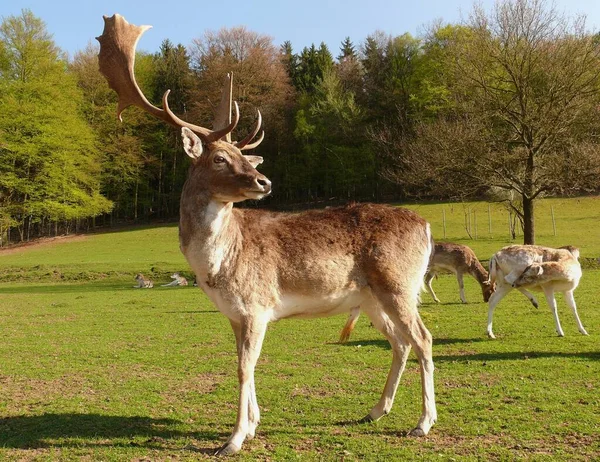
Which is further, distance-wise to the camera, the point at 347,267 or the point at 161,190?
the point at 161,190

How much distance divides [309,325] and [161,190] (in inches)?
1938

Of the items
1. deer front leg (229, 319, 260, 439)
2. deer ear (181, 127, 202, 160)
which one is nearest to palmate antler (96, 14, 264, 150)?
Answer: deer ear (181, 127, 202, 160)

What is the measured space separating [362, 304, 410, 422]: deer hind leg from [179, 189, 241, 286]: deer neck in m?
1.79

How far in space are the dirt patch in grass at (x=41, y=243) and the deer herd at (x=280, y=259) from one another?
39509 mm

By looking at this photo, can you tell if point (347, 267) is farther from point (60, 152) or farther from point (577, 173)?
point (60, 152)

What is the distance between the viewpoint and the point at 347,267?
5727mm

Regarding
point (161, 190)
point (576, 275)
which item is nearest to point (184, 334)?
point (576, 275)

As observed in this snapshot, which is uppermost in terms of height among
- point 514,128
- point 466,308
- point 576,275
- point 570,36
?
point 570,36

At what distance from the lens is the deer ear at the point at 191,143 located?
5.39 meters

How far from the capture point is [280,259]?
568cm

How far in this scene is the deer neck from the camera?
5371mm

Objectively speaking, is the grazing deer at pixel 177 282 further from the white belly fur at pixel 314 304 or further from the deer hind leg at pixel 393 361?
the white belly fur at pixel 314 304

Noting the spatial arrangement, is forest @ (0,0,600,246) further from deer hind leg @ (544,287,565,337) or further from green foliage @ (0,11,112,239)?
deer hind leg @ (544,287,565,337)

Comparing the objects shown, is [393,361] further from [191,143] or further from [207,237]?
[191,143]
